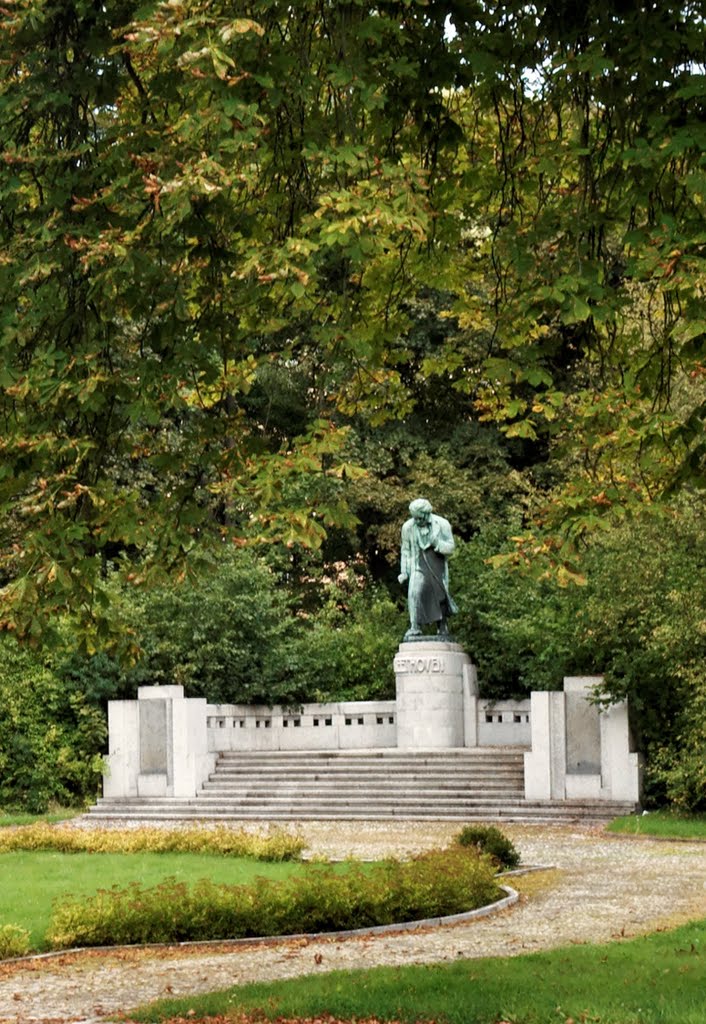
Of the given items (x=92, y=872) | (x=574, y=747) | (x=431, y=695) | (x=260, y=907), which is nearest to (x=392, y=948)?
(x=260, y=907)

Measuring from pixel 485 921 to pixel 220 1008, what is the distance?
4.58m

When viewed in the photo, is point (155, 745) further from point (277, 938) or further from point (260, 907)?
point (277, 938)

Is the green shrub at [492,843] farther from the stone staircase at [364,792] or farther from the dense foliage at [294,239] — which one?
the stone staircase at [364,792]

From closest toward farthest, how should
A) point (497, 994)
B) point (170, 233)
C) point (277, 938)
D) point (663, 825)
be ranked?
point (170, 233) < point (497, 994) < point (277, 938) < point (663, 825)

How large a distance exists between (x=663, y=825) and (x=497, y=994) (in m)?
13.2

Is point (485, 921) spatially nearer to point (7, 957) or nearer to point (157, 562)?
point (7, 957)

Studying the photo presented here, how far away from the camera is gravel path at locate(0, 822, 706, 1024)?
10.8 metres

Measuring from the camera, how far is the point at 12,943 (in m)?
12.2

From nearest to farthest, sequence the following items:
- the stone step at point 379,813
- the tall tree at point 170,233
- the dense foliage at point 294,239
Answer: the tall tree at point 170,233 → the dense foliage at point 294,239 → the stone step at point 379,813

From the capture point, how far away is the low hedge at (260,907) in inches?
499

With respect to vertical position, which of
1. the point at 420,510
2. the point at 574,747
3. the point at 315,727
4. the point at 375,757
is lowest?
the point at 375,757

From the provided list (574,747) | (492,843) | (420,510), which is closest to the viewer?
(492,843)

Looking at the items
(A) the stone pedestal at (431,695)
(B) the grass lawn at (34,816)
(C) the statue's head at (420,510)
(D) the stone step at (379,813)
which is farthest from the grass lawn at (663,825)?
(B) the grass lawn at (34,816)

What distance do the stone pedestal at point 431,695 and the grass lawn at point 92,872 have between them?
38.4ft
